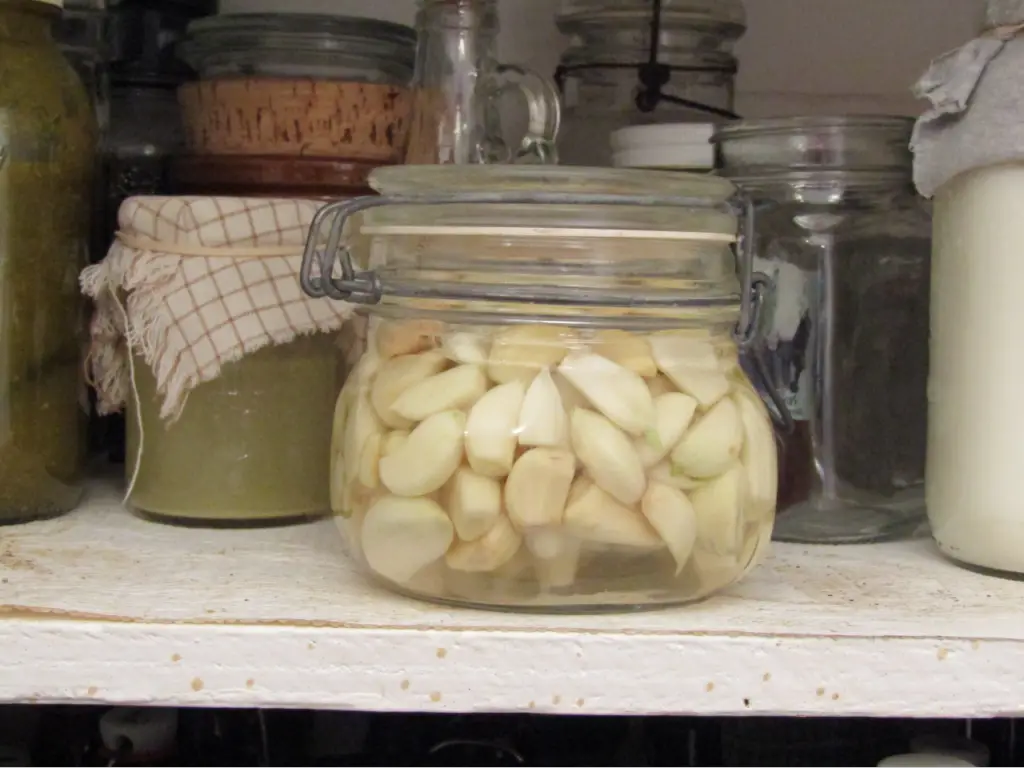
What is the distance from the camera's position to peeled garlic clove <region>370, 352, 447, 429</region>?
412 millimetres

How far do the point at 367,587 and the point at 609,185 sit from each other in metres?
0.16

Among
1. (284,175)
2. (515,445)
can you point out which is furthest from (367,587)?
(284,175)

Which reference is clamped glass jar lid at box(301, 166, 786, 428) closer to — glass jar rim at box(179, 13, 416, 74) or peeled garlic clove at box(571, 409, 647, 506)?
peeled garlic clove at box(571, 409, 647, 506)

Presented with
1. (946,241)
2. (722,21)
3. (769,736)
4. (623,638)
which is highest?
(722,21)

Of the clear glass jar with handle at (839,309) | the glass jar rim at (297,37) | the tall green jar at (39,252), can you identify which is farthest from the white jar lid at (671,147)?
the tall green jar at (39,252)

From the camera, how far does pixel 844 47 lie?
0.73 meters

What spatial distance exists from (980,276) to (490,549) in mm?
208

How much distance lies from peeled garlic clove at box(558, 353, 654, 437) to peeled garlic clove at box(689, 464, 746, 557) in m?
0.03

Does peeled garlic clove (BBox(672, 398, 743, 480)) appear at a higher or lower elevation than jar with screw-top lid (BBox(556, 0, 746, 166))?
lower

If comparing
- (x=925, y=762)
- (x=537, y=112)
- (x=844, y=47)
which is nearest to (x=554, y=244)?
(x=537, y=112)

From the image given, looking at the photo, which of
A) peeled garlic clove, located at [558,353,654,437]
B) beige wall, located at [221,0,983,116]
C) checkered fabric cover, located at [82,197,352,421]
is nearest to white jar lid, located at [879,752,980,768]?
peeled garlic clove, located at [558,353,654,437]

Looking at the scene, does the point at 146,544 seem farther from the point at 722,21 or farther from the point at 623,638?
the point at 722,21

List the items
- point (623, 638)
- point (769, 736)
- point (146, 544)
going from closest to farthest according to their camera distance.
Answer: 1. point (623, 638)
2. point (146, 544)
3. point (769, 736)

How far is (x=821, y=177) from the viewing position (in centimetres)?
51
